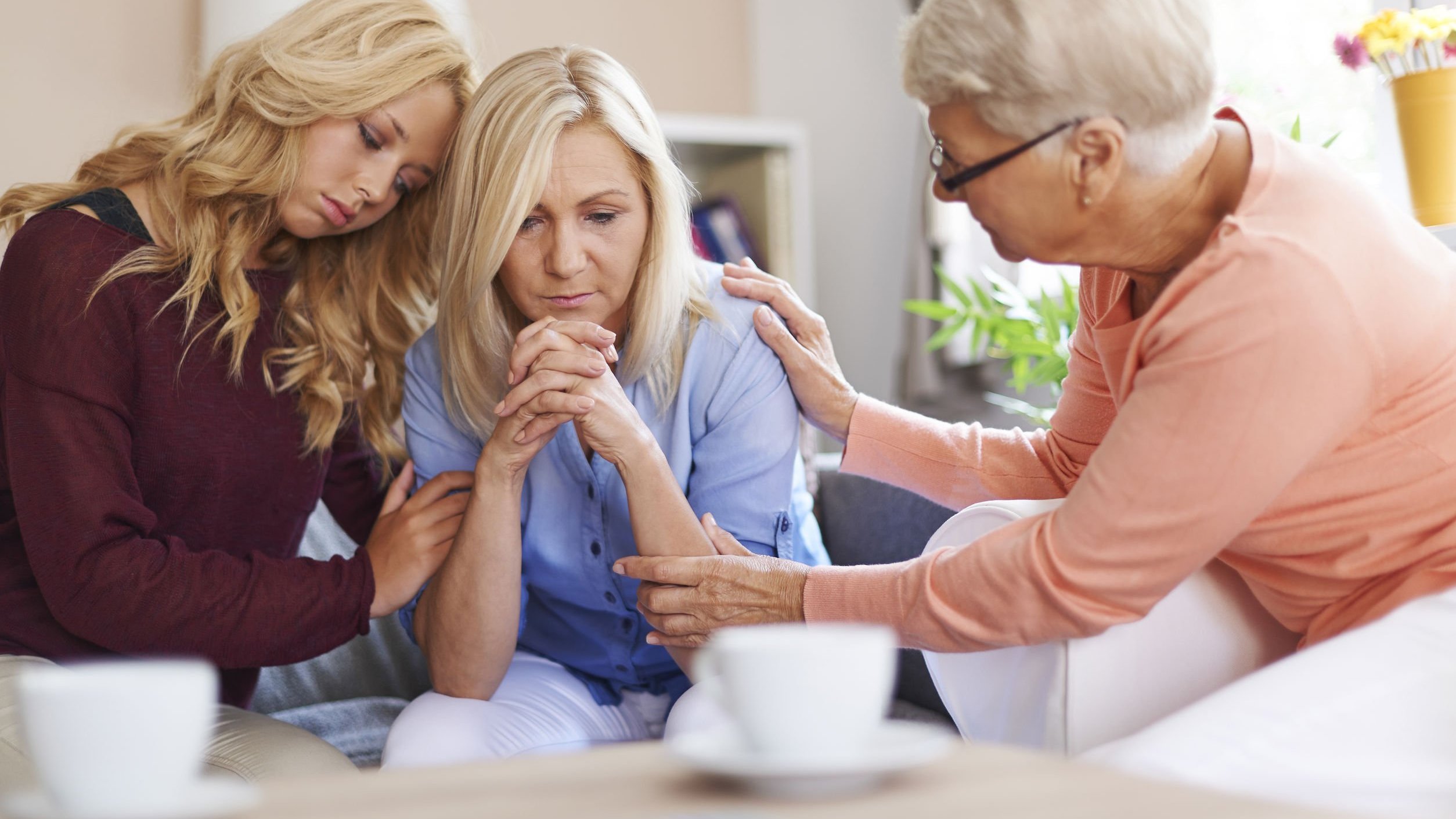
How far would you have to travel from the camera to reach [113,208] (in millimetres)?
1466

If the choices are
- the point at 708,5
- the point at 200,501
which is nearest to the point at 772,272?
the point at 708,5

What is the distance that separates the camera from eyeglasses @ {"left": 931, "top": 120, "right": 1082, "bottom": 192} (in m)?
0.99

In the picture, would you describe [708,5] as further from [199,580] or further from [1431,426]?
[1431,426]

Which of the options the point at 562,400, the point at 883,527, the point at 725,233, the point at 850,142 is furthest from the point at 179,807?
the point at 850,142

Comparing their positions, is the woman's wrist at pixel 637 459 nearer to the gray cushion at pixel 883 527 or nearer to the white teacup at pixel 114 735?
the gray cushion at pixel 883 527

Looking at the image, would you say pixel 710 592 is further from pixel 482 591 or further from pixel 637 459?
pixel 482 591

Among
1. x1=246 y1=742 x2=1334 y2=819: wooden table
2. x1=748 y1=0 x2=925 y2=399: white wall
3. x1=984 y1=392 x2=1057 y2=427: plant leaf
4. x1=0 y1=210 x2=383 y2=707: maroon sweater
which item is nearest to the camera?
x1=246 y1=742 x2=1334 y2=819: wooden table

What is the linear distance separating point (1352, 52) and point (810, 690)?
5.20ft

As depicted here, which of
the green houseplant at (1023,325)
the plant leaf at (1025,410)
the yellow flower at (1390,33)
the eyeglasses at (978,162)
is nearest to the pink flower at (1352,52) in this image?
the yellow flower at (1390,33)

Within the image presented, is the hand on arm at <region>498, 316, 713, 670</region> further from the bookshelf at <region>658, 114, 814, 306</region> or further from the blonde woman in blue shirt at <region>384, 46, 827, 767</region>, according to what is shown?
the bookshelf at <region>658, 114, 814, 306</region>

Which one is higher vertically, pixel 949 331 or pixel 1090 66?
pixel 1090 66

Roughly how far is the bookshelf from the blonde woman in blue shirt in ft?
5.73

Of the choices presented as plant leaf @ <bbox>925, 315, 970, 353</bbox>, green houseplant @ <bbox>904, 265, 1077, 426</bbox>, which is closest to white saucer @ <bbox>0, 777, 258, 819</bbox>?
green houseplant @ <bbox>904, 265, 1077, 426</bbox>

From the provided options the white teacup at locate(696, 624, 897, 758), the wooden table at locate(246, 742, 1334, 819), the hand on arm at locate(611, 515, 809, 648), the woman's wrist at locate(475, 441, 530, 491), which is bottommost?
the hand on arm at locate(611, 515, 809, 648)
